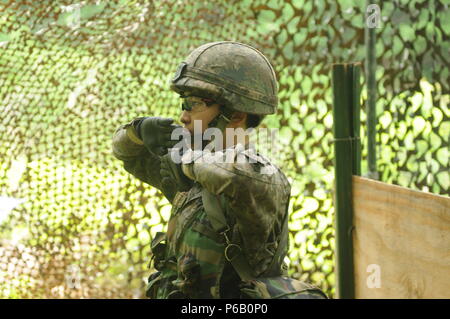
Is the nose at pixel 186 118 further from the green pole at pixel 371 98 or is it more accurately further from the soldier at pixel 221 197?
the green pole at pixel 371 98

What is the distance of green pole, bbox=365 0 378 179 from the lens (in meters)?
3.57

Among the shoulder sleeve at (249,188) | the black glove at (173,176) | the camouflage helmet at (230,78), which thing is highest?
the camouflage helmet at (230,78)

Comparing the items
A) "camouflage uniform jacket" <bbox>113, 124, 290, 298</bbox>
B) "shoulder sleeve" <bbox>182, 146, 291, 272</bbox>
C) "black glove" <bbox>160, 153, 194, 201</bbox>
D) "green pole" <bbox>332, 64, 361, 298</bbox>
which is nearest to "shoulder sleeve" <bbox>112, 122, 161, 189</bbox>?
"camouflage uniform jacket" <bbox>113, 124, 290, 298</bbox>

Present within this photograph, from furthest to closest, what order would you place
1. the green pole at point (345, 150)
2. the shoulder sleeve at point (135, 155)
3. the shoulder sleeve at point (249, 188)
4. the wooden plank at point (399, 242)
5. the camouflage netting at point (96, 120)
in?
1. the camouflage netting at point (96, 120)
2. the green pole at point (345, 150)
3. the wooden plank at point (399, 242)
4. the shoulder sleeve at point (135, 155)
5. the shoulder sleeve at point (249, 188)

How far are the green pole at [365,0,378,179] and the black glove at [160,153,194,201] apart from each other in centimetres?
149

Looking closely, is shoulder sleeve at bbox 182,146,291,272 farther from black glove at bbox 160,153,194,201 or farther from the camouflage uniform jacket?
black glove at bbox 160,153,194,201

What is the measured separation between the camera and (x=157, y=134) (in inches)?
89.7

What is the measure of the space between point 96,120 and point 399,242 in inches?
73.2

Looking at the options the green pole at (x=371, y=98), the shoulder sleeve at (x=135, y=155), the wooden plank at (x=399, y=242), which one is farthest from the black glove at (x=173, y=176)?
the green pole at (x=371, y=98)

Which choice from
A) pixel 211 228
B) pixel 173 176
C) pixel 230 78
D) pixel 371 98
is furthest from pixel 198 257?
pixel 371 98

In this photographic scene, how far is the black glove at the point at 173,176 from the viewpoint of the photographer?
227cm

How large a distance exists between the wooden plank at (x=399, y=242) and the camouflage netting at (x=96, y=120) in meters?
0.54
